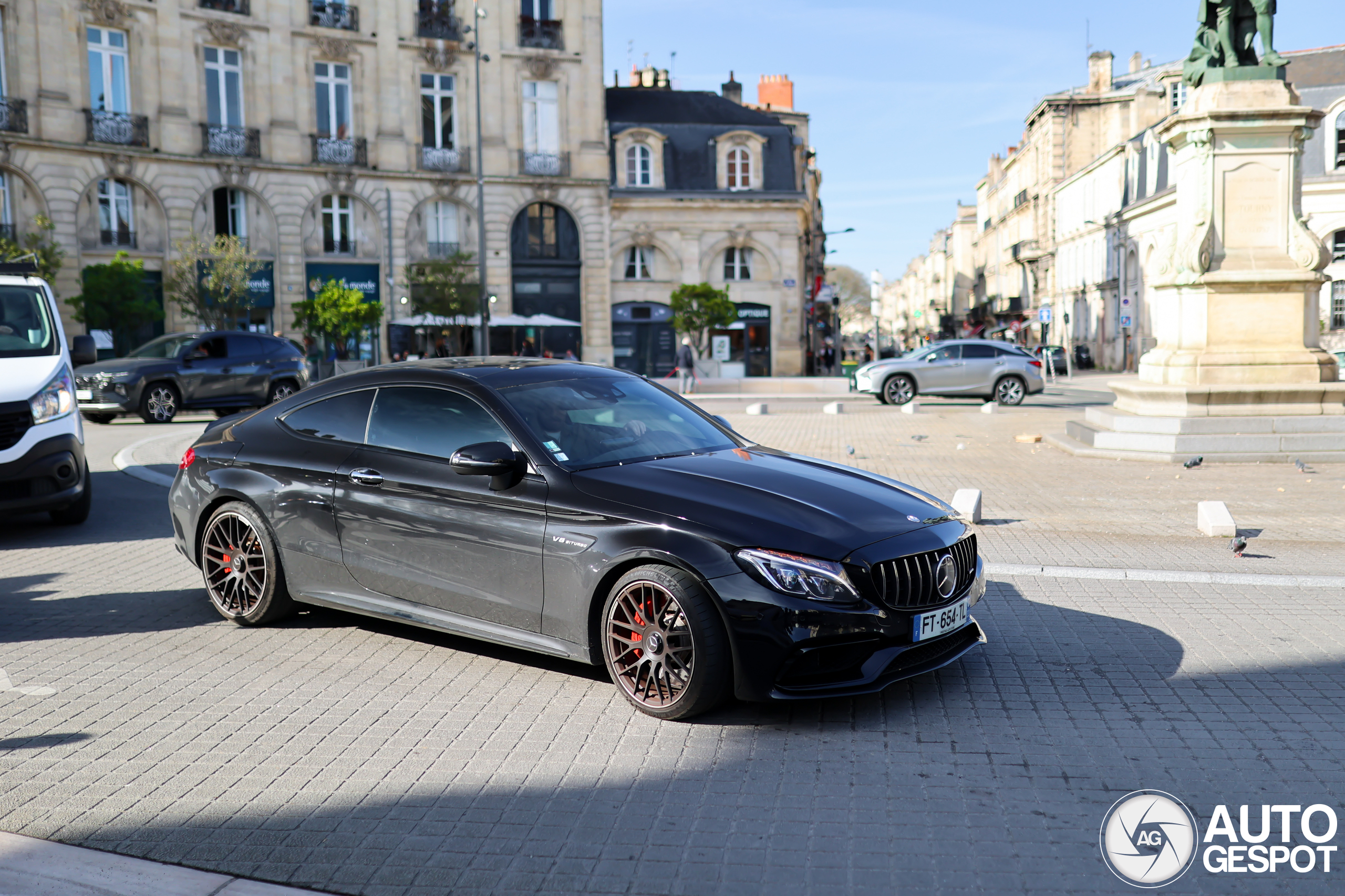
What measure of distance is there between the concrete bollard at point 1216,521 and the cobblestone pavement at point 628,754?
7.04 ft

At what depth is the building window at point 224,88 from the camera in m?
41.7

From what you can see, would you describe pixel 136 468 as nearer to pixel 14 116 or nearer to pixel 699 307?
pixel 14 116

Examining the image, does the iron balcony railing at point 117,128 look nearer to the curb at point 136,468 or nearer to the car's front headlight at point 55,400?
the curb at point 136,468

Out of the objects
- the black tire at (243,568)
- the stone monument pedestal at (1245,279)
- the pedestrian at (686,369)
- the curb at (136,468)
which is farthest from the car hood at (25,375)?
the pedestrian at (686,369)

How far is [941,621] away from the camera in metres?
5.06

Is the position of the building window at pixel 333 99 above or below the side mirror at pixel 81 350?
above

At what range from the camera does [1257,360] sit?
583 inches

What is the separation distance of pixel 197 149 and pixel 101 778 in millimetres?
40876

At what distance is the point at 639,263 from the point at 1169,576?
150 ft

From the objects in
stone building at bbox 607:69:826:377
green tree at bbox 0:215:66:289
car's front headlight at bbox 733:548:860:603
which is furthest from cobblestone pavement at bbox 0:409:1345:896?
stone building at bbox 607:69:826:377

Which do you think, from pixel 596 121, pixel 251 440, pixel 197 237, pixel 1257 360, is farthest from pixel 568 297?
pixel 251 440

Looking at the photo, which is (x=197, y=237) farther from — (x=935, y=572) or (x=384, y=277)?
(x=935, y=572)

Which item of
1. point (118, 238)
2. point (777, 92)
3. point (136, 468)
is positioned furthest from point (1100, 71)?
point (136, 468)

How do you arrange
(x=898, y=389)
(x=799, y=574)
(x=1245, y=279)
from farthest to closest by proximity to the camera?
(x=898, y=389), (x=1245, y=279), (x=799, y=574)
